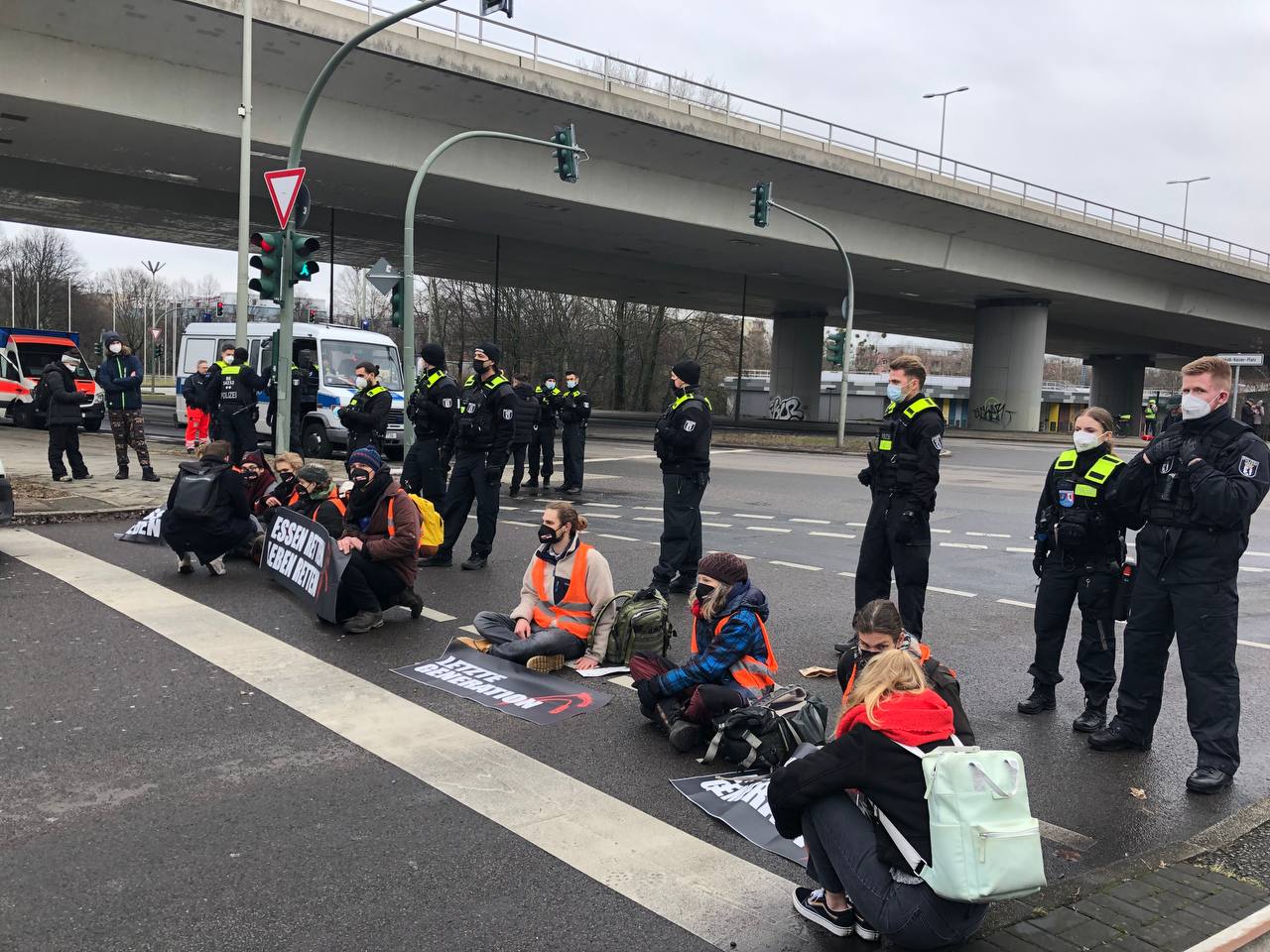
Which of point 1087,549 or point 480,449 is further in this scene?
point 480,449

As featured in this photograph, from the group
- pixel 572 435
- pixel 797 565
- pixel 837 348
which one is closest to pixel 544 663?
pixel 797 565

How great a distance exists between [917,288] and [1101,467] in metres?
38.0

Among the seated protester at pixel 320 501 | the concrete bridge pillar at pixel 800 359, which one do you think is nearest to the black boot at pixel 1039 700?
the seated protester at pixel 320 501

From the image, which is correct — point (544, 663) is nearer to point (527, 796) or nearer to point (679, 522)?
point (527, 796)

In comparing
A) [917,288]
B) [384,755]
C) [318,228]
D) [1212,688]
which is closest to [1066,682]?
[1212,688]

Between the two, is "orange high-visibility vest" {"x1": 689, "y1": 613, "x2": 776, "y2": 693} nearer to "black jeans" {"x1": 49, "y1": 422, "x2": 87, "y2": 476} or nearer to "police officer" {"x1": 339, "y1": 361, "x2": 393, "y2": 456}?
"police officer" {"x1": 339, "y1": 361, "x2": 393, "y2": 456}

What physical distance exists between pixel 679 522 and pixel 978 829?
593 cm

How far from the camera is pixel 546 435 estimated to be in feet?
54.5

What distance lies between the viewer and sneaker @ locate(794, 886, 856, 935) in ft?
11.5

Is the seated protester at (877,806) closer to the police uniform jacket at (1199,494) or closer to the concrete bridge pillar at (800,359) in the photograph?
the police uniform jacket at (1199,494)

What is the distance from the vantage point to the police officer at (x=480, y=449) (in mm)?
9508

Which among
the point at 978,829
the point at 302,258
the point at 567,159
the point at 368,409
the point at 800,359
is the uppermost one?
the point at 567,159

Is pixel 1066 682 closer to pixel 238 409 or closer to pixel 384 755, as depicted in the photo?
pixel 384 755

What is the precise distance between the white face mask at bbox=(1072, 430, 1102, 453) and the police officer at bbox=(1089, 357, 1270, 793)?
0.51 m
